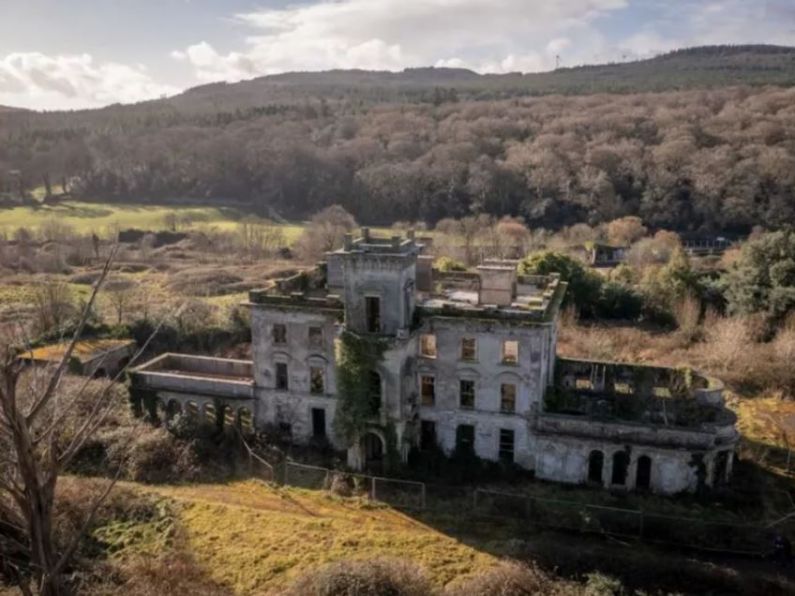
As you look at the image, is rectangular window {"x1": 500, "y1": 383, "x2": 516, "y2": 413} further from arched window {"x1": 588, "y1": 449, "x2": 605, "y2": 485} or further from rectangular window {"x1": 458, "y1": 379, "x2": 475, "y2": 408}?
arched window {"x1": 588, "y1": 449, "x2": 605, "y2": 485}

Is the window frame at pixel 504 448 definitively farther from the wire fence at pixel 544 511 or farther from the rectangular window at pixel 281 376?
the rectangular window at pixel 281 376

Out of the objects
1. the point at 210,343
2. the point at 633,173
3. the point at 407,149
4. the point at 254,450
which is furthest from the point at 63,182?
the point at 254,450

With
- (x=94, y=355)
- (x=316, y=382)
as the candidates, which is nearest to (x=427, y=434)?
(x=316, y=382)

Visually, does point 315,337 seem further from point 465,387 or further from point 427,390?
point 465,387

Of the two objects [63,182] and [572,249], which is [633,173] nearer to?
[572,249]

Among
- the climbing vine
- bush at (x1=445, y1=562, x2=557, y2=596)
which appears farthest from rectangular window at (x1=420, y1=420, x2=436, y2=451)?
bush at (x1=445, y1=562, x2=557, y2=596)
